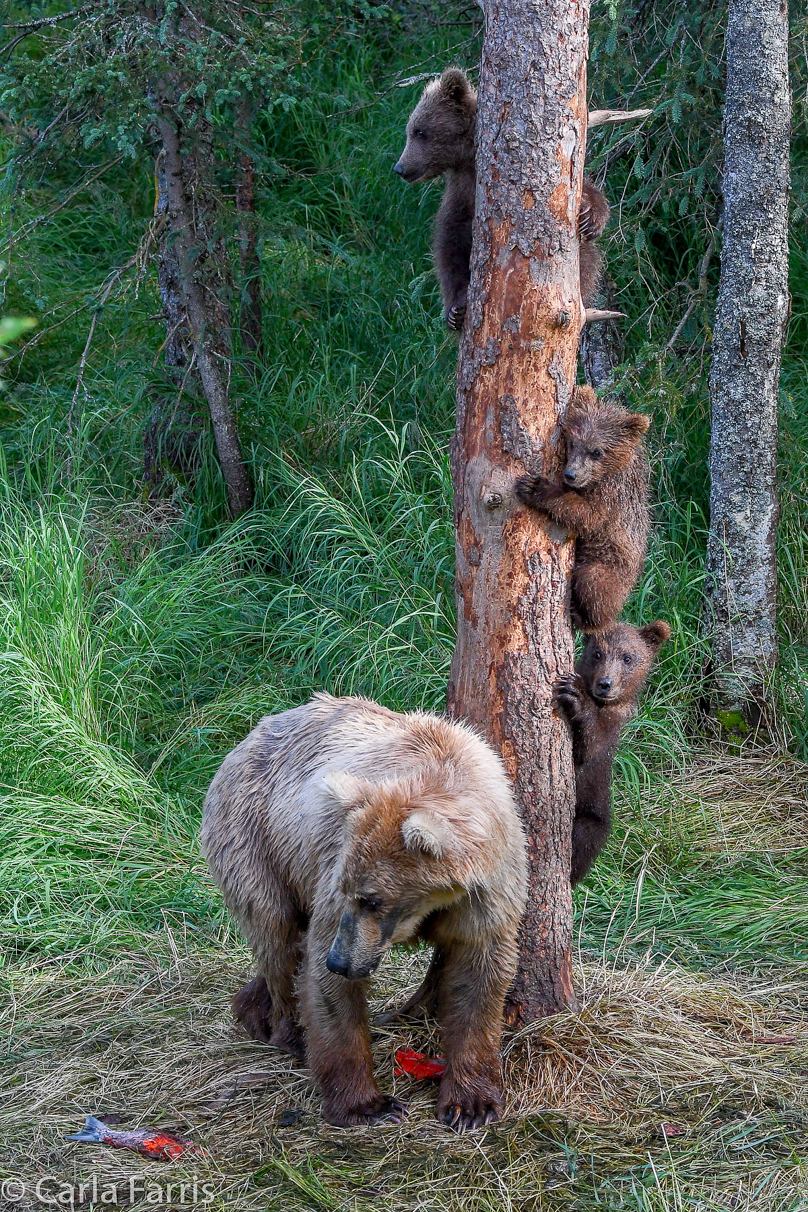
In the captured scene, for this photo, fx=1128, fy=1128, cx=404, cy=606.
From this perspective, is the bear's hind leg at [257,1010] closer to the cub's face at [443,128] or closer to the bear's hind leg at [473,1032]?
the bear's hind leg at [473,1032]

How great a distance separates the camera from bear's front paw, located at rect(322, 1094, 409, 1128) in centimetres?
318

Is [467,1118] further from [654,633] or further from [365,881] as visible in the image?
[654,633]

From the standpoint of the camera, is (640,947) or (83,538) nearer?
(640,947)

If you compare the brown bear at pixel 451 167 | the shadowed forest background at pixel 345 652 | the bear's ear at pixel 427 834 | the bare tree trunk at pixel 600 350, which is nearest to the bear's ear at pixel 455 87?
the brown bear at pixel 451 167

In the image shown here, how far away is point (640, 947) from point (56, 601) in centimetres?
321

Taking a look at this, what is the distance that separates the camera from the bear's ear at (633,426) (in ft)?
12.3

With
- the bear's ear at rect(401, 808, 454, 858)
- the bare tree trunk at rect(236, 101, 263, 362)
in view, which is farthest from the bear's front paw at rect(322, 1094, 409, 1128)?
the bare tree trunk at rect(236, 101, 263, 362)

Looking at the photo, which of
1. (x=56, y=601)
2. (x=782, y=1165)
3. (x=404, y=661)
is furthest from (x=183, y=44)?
(x=782, y=1165)

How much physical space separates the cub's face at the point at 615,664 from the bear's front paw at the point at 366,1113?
1593 millimetres

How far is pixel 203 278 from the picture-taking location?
6582 millimetres

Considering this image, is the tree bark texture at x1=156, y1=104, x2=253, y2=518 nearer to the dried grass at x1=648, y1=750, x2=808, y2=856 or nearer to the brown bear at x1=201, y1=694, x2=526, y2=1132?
the dried grass at x1=648, y1=750, x2=808, y2=856

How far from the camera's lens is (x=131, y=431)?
7.32 metres

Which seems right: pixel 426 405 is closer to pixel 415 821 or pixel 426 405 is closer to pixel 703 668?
pixel 703 668

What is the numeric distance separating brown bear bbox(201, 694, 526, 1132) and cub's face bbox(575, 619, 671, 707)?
940mm
